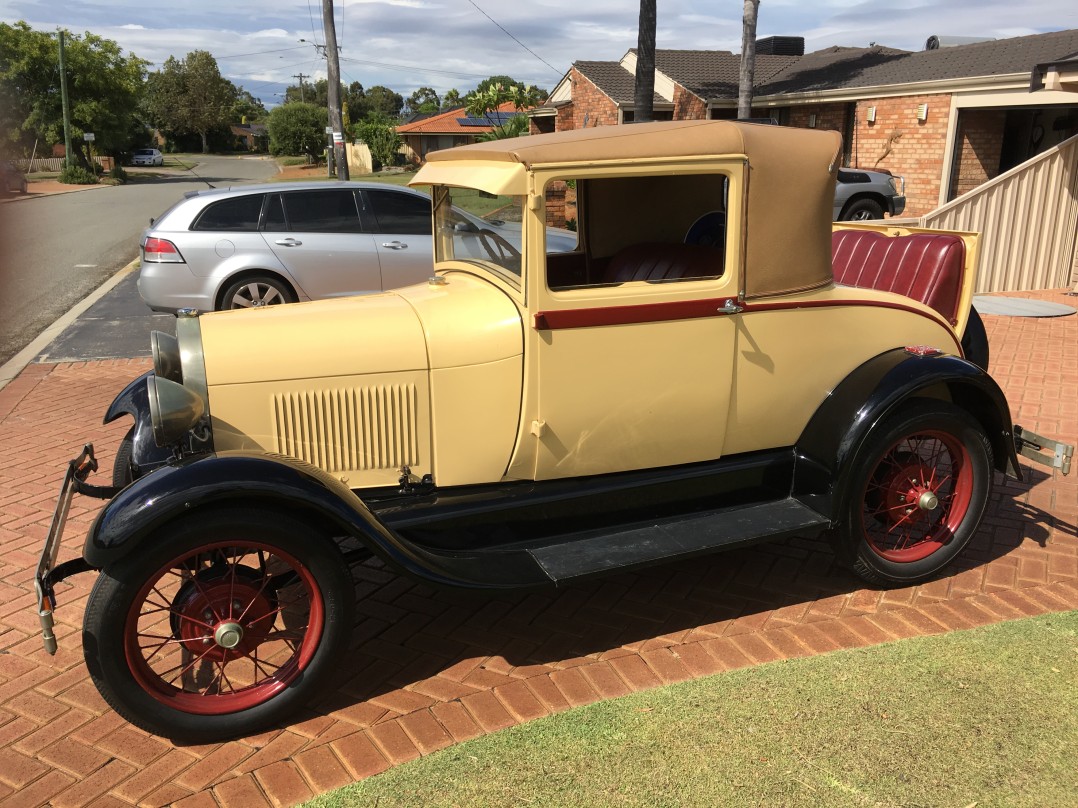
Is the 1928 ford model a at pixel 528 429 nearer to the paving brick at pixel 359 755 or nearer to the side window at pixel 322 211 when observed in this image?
the paving brick at pixel 359 755

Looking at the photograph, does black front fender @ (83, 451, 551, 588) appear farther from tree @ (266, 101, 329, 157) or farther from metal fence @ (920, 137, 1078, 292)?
tree @ (266, 101, 329, 157)

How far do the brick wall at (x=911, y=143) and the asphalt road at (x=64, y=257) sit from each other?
12637 millimetres

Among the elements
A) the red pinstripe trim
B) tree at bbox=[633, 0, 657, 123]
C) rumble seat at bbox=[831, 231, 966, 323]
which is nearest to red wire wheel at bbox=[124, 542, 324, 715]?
the red pinstripe trim

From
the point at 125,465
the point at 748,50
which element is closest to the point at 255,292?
the point at 125,465

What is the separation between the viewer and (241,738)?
2.91m

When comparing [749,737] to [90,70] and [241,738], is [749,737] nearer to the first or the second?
[241,738]

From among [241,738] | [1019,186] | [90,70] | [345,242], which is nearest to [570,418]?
[241,738]

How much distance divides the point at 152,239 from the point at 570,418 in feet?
20.9

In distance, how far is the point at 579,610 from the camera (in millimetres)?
3719

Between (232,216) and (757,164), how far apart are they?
6.39 m

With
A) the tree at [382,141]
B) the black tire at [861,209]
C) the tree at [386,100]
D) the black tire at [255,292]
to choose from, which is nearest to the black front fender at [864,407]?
the black tire at [255,292]

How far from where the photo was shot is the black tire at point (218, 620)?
2709 millimetres

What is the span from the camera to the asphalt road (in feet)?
2.15

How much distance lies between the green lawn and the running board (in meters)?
0.49
